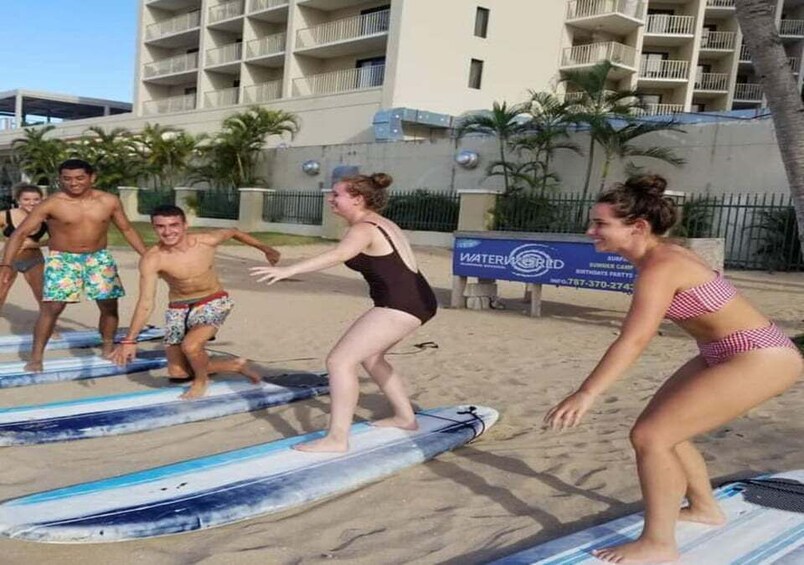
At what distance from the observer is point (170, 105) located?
40.7 meters

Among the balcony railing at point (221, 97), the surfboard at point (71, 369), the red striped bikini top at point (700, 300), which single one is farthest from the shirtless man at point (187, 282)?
the balcony railing at point (221, 97)

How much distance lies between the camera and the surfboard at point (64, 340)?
7059 millimetres

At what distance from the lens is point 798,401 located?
5246 mm

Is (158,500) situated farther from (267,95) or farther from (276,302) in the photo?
(267,95)

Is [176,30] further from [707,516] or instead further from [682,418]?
[682,418]

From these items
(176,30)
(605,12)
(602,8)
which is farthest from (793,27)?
(176,30)

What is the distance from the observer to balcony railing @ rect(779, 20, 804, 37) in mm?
38562

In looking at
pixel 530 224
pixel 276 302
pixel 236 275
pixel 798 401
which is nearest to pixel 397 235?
pixel 798 401

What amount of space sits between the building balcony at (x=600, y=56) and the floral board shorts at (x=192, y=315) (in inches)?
1201

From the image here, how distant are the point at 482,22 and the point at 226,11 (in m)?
14.6

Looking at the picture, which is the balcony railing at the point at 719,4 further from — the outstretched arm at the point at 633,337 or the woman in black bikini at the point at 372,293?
the outstretched arm at the point at 633,337

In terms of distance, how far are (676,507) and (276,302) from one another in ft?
30.0

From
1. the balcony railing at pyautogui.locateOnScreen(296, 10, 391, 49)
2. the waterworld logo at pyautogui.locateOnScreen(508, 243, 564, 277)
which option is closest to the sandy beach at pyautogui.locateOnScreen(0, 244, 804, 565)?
→ the waterworld logo at pyautogui.locateOnScreen(508, 243, 564, 277)

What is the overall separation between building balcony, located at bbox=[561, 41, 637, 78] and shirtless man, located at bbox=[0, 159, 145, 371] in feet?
98.2
